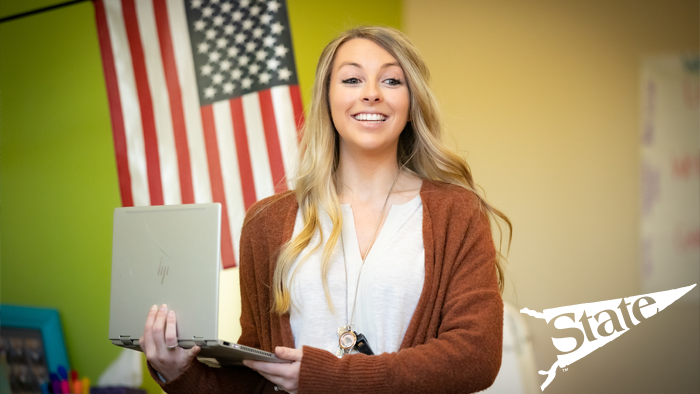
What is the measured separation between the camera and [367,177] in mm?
1663

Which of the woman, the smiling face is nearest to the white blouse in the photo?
the woman

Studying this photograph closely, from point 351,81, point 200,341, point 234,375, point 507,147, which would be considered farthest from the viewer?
point 507,147

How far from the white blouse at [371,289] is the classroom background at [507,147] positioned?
47.0 inches

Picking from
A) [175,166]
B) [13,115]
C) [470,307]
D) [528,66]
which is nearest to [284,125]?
[175,166]

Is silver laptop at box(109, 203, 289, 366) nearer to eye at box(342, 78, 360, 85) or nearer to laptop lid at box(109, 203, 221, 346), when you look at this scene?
laptop lid at box(109, 203, 221, 346)

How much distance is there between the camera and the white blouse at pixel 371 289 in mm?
1432

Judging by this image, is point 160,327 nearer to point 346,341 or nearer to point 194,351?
point 194,351

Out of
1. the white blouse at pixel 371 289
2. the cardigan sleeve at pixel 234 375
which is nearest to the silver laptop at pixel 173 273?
the cardigan sleeve at pixel 234 375

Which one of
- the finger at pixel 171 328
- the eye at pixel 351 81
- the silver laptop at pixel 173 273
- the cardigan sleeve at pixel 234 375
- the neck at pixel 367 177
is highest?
the eye at pixel 351 81

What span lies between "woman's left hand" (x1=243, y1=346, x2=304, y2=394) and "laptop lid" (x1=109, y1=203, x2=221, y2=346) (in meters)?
0.17

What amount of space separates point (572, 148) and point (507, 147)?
298 mm

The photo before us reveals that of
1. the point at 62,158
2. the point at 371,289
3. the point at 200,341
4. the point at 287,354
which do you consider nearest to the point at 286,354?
the point at 287,354

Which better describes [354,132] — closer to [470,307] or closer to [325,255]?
[325,255]

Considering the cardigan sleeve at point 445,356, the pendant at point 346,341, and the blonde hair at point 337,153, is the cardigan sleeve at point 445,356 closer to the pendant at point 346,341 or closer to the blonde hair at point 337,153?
the pendant at point 346,341
